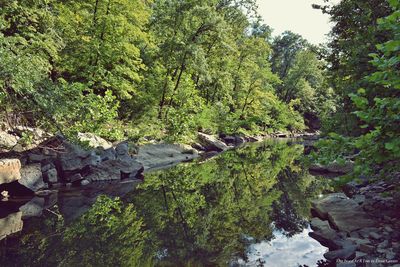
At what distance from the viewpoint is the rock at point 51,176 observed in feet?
38.3

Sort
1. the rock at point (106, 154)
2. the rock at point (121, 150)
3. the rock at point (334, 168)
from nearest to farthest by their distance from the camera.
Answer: the rock at point (106, 154) < the rock at point (334, 168) < the rock at point (121, 150)

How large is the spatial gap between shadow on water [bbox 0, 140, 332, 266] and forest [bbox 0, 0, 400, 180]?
7.99 feet

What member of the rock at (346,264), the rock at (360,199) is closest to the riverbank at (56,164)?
the rock at (360,199)

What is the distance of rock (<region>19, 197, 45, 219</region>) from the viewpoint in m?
8.55

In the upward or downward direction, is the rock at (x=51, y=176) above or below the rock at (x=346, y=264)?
below

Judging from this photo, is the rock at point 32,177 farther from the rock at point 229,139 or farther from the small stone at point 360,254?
the rock at point 229,139

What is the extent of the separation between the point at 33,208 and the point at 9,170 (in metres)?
1.54

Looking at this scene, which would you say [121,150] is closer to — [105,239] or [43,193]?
[43,193]

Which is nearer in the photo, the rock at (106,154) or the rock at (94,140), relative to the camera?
the rock at (106,154)

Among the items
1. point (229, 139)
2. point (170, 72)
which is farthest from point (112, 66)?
point (229, 139)

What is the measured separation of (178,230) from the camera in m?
7.60

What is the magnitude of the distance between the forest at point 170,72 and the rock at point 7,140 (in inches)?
25.5

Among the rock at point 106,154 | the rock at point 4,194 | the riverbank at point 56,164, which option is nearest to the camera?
the rock at point 4,194

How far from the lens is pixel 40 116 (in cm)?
1182
